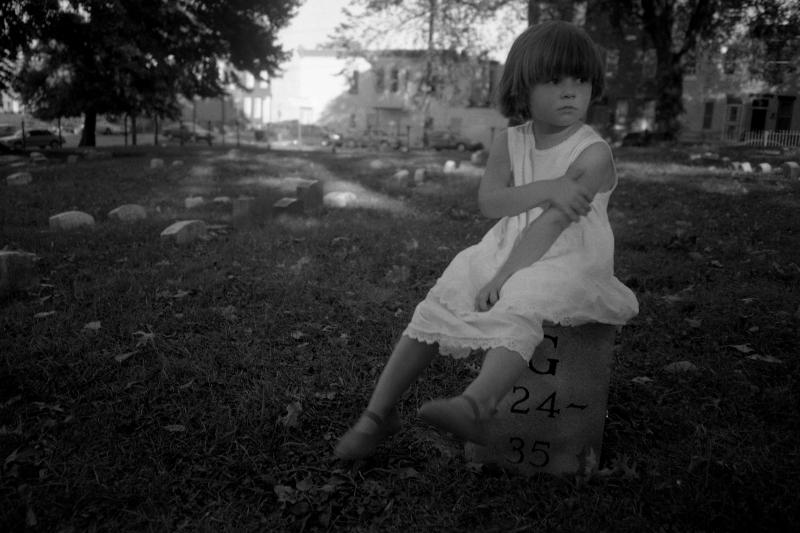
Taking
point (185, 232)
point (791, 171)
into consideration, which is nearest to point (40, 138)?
point (185, 232)

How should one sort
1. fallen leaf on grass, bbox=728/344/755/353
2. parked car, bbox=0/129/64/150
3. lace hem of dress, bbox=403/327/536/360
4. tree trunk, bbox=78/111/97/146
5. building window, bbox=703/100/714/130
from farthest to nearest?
building window, bbox=703/100/714/130 → parked car, bbox=0/129/64/150 → tree trunk, bbox=78/111/97/146 → fallen leaf on grass, bbox=728/344/755/353 → lace hem of dress, bbox=403/327/536/360

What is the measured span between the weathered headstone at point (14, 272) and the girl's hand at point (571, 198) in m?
3.77

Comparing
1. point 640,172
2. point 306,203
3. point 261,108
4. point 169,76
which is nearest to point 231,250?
point 306,203

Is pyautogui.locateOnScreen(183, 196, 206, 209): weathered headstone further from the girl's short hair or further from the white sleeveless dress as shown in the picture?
the girl's short hair

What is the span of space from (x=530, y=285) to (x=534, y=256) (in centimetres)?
13

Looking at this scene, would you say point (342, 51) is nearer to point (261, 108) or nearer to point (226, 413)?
point (226, 413)

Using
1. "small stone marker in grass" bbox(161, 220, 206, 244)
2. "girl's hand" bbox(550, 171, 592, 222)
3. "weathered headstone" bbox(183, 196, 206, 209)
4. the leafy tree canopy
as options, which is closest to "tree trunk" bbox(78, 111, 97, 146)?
the leafy tree canopy

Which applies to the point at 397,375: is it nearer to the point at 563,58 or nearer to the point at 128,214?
the point at 563,58

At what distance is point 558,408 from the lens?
7.32 feet

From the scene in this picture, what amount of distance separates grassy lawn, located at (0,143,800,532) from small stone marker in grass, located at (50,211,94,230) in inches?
8.3

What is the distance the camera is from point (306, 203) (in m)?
7.81

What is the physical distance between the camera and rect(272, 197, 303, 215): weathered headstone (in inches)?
286

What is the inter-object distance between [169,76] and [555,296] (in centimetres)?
1936

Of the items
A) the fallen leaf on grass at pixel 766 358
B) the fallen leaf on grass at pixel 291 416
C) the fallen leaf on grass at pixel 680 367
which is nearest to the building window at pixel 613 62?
the fallen leaf on grass at pixel 766 358
